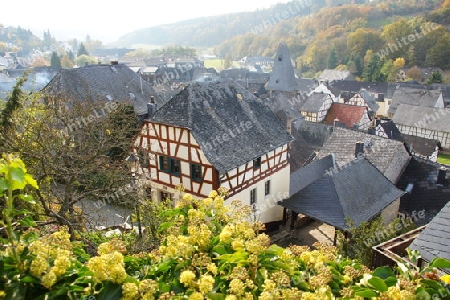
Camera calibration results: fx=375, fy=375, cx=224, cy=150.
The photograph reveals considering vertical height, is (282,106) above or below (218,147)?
below

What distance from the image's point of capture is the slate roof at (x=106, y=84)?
29.0 metres

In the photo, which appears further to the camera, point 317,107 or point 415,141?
point 317,107

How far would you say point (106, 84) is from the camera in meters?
32.1

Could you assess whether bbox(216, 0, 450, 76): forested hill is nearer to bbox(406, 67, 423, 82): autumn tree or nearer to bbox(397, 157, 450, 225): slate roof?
bbox(406, 67, 423, 82): autumn tree

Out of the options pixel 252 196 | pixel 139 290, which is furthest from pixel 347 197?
pixel 139 290

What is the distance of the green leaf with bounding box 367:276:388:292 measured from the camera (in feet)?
9.86

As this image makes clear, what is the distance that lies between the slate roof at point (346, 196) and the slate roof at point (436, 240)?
671 centimetres

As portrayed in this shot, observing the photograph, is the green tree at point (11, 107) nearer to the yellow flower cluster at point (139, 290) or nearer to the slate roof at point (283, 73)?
the yellow flower cluster at point (139, 290)

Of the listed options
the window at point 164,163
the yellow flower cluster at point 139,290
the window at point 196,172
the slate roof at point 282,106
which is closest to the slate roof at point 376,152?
the window at point 196,172

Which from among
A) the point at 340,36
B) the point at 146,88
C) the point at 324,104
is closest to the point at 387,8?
the point at 340,36

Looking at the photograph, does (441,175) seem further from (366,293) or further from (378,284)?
(366,293)

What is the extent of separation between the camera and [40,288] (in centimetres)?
304

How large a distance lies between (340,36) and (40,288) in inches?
4419

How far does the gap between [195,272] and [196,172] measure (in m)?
13.3
